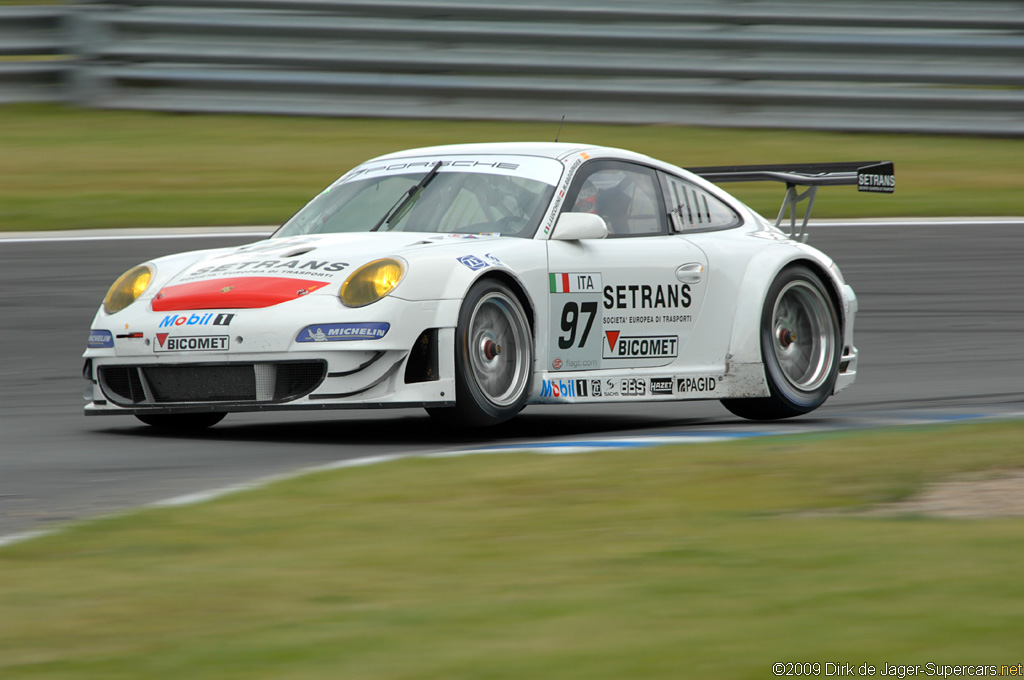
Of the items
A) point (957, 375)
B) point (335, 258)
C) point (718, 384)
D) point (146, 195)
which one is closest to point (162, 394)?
point (335, 258)

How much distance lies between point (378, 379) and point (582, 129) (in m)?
9.97

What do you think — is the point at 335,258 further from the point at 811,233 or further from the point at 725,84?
the point at 725,84

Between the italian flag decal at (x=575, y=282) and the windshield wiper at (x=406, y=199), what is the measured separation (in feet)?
2.81

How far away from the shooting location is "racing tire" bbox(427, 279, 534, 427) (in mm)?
6500

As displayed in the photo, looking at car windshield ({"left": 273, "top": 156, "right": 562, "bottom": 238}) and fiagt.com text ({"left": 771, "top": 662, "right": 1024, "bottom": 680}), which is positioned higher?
car windshield ({"left": 273, "top": 156, "right": 562, "bottom": 238})

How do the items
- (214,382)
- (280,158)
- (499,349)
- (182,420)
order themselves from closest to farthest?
(214,382) → (499,349) → (182,420) → (280,158)

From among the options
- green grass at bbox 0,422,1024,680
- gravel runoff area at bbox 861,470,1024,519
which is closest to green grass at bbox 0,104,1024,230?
green grass at bbox 0,422,1024,680

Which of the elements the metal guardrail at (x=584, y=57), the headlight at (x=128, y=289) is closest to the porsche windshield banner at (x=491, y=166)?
the headlight at (x=128, y=289)

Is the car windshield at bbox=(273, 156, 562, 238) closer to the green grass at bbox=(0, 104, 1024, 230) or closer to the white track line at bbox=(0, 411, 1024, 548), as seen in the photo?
the white track line at bbox=(0, 411, 1024, 548)

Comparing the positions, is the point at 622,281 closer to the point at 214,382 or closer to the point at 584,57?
the point at 214,382

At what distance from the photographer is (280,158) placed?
15.4 metres

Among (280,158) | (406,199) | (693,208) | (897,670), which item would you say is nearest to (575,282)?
(406,199)

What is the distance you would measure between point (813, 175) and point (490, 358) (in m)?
2.72

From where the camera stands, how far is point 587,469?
548 cm
